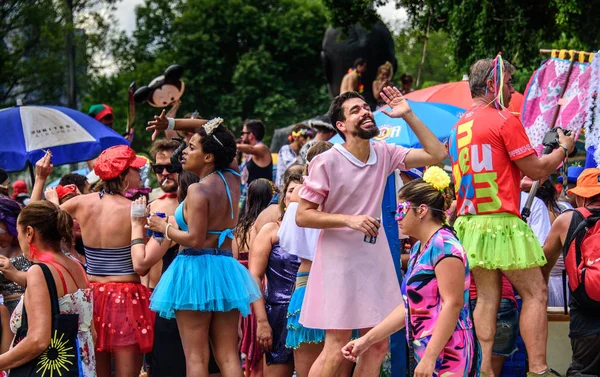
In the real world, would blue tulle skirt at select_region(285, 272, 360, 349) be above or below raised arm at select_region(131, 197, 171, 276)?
below

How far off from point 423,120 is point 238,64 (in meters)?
29.2

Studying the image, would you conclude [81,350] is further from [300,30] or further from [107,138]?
[300,30]

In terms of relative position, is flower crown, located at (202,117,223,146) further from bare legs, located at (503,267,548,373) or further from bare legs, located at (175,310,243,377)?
bare legs, located at (503,267,548,373)

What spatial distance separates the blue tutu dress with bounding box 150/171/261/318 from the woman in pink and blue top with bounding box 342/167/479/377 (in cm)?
174

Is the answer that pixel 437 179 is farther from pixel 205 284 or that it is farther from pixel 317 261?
pixel 205 284

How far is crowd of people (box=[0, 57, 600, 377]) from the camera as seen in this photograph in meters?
4.88

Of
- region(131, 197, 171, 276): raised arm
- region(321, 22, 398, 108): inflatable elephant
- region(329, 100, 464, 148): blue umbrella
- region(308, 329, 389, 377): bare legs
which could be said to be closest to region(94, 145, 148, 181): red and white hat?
region(131, 197, 171, 276): raised arm

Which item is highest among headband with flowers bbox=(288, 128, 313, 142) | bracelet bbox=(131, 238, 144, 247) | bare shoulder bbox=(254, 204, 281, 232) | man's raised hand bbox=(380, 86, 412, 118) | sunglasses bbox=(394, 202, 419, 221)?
man's raised hand bbox=(380, 86, 412, 118)

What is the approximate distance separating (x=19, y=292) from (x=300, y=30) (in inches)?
1320

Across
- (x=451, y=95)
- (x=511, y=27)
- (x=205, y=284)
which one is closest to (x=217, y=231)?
(x=205, y=284)

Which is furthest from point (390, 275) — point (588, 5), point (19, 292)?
point (588, 5)

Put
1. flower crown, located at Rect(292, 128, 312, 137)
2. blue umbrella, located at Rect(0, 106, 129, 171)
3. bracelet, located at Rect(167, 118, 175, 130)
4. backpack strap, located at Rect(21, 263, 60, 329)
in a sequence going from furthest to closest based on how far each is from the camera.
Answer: flower crown, located at Rect(292, 128, 312, 137), blue umbrella, located at Rect(0, 106, 129, 171), bracelet, located at Rect(167, 118, 175, 130), backpack strap, located at Rect(21, 263, 60, 329)

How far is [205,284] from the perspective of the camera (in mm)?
6258

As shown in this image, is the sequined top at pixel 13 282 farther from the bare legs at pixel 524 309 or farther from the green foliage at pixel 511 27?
the green foliage at pixel 511 27
